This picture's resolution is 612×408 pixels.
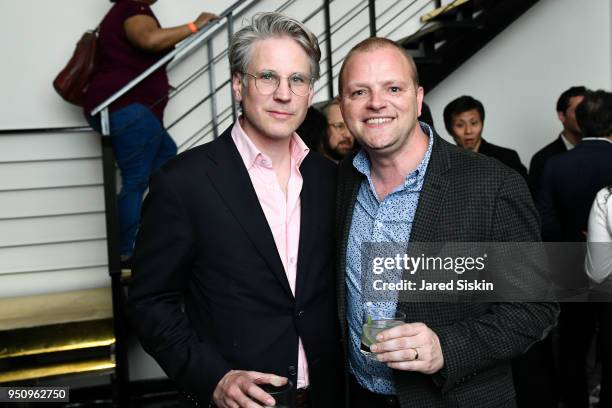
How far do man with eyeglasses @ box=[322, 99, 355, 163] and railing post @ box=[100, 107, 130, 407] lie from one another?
1.29 m

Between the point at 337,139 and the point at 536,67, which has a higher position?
the point at 536,67

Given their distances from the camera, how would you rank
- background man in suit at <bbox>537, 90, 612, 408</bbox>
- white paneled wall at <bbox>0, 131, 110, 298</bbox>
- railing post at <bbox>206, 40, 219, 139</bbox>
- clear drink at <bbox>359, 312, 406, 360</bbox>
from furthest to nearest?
railing post at <bbox>206, 40, 219, 139</bbox>
white paneled wall at <bbox>0, 131, 110, 298</bbox>
background man in suit at <bbox>537, 90, 612, 408</bbox>
clear drink at <bbox>359, 312, 406, 360</bbox>

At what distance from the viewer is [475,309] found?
1548mm

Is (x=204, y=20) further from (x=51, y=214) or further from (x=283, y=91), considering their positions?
(x=283, y=91)

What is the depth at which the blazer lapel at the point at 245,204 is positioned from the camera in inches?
61.9

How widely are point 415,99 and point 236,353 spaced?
0.86 meters

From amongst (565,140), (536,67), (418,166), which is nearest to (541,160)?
(565,140)

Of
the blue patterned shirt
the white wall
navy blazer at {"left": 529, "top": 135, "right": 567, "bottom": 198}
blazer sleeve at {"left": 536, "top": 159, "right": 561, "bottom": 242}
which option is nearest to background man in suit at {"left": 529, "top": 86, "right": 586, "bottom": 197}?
navy blazer at {"left": 529, "top": 135, "right": 567, "bottom": 198}

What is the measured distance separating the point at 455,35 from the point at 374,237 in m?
3.61

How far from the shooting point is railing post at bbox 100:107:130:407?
3.44m

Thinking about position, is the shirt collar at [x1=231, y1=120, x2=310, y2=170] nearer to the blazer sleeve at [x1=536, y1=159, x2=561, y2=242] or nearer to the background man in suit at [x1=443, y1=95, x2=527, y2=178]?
the blazer sleeve at [x1=536, y1=159, x2=561, y2=242]

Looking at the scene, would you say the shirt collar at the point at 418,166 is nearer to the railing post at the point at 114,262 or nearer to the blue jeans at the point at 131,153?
the railing post at the point at 114,262

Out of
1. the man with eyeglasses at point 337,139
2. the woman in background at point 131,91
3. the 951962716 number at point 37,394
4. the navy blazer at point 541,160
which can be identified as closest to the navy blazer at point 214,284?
the 951962716 number at point 37,394

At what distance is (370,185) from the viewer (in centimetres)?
172
